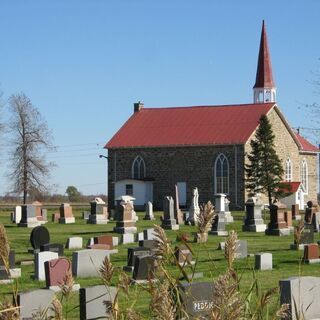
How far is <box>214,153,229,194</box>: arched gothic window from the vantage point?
58469 millimetres

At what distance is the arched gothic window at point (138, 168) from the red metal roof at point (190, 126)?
126 cm

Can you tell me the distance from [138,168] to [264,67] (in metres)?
18.2

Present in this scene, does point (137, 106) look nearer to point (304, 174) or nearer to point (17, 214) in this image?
point (304, 174)

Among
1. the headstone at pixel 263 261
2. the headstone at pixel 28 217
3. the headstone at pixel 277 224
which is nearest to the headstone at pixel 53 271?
the headstone at pixel 263 261

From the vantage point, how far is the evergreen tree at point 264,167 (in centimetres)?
5369

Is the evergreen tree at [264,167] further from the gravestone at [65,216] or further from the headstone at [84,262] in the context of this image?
the headstone at [84,262]

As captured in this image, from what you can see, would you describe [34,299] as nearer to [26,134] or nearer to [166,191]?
[166,191]

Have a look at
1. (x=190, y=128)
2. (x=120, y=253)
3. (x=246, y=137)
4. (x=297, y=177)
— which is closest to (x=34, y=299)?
(x=120, y=253)

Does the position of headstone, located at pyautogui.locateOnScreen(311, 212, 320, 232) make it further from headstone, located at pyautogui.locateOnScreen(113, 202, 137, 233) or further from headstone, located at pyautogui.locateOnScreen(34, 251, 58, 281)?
headstone, located at pyautogui.locateOnScreen(34, 251, 58, 281)

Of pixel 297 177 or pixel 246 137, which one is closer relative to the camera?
pixel 246 137

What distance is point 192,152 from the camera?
198 ft

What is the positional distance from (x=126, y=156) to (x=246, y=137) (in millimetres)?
10083

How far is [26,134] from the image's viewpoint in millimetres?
64125

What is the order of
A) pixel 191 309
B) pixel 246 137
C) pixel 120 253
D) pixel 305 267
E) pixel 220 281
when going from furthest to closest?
pixel 246 137, pixel 120 253, pixel 305 267, pixel 191 309, pixel 220 281
